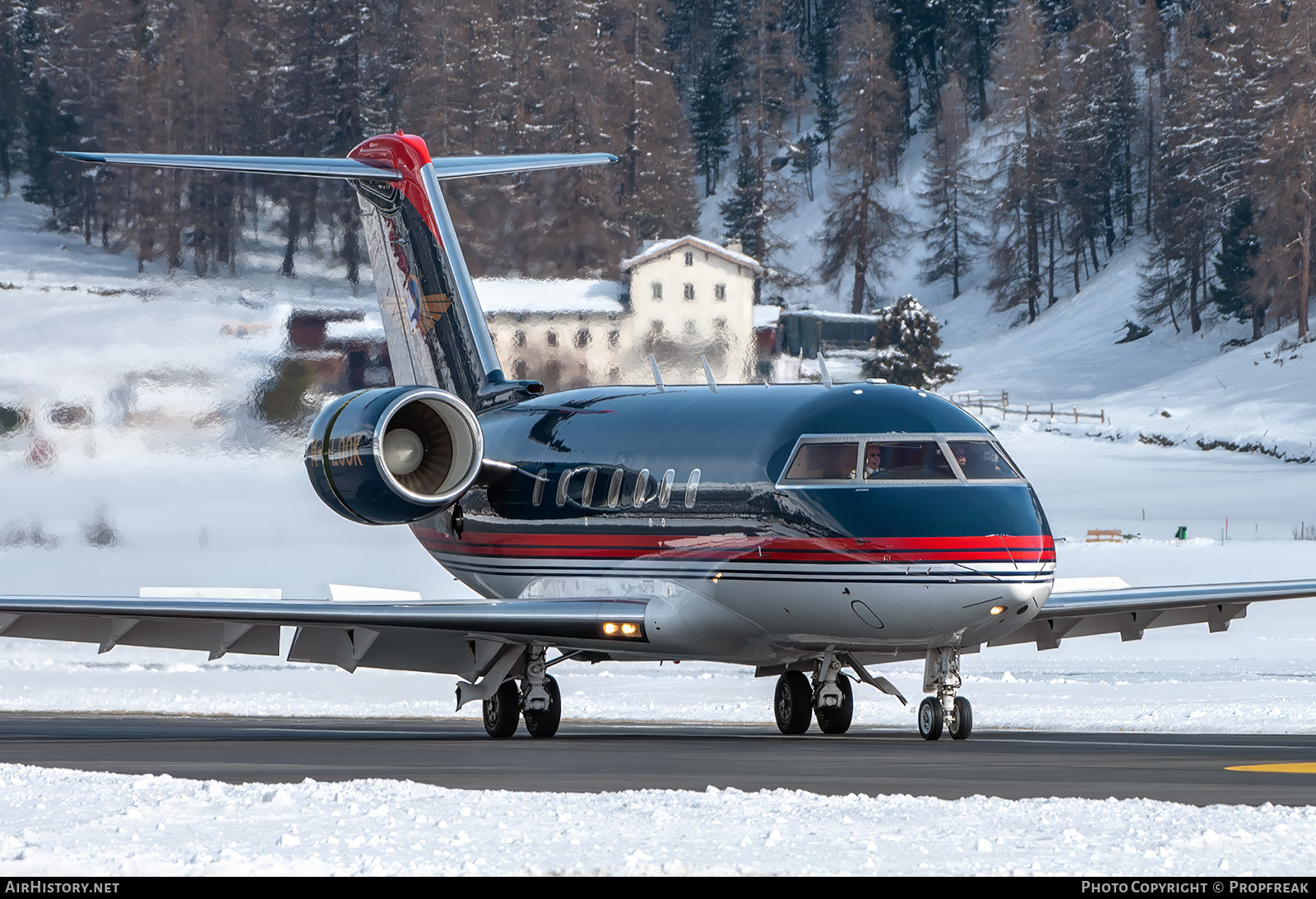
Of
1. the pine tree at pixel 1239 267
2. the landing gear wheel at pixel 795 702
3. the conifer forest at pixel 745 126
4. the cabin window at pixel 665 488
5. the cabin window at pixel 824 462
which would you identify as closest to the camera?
the cabin window at pixel 824 462

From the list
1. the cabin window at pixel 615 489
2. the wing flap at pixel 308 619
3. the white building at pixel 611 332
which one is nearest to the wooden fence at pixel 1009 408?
the white building at pixel 611 332

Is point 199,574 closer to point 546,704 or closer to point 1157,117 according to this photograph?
point 546,704

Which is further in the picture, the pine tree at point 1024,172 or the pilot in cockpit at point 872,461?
the pine tree at point 1024,172

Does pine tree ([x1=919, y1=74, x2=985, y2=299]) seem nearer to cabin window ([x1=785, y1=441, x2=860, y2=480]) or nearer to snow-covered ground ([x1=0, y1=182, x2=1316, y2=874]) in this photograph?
snow-covered ground ([x1=0, y1=182, x2=1316, y2=874])

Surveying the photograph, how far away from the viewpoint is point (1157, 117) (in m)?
136

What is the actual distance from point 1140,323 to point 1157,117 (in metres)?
25.6

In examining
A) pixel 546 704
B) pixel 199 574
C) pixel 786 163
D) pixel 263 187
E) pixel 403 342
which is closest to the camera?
pixel 546 704

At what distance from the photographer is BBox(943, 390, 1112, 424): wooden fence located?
97.0 metres

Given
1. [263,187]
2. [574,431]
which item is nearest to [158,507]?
[574,431]

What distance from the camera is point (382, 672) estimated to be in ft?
128

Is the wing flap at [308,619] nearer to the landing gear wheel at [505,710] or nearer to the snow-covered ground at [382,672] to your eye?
the landing gear wheel at [505,710]

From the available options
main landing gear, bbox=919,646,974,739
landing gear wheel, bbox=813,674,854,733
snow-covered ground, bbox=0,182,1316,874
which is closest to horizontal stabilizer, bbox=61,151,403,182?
snow-covered ground, bbox=0,182,1316,874

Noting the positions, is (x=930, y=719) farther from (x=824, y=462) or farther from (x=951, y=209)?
(x=951, y=209)

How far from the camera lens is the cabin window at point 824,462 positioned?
1853 cm
